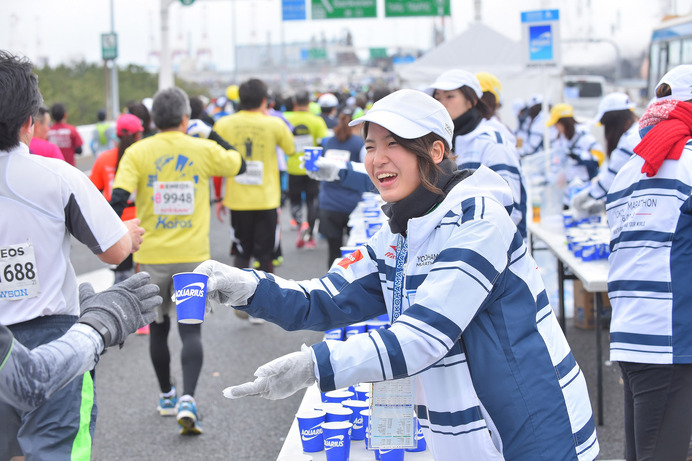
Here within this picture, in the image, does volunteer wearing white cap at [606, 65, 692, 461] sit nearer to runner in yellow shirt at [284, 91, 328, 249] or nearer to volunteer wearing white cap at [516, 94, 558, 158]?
runner in yellow shirt at [284, 91, 328, 249]

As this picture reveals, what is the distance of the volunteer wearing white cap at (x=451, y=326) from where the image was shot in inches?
78.7

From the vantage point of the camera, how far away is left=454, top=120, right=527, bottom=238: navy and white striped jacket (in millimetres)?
5090

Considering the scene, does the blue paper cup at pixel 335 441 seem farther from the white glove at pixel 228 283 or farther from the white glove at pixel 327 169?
the white glove at pixel 327 169

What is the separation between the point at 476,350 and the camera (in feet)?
6.95

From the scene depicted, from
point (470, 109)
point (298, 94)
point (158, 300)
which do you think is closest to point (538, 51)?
point (298, 94)

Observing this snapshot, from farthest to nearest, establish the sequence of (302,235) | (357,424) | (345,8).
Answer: (345,8)
(302,235)
(357,424)

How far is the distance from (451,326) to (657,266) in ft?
5.37

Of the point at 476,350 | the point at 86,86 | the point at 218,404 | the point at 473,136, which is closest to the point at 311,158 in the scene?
the point at 473,136

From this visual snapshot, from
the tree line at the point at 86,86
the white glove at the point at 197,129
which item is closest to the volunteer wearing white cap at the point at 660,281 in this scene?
the white glove at the point at 197,129

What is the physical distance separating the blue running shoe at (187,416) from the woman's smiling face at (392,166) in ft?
10.7

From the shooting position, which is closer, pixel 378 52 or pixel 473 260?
pixel 473 260

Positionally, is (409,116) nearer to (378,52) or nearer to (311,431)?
(311,431)

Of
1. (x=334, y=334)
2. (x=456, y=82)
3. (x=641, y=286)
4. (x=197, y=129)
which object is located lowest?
(x=334, y=334)

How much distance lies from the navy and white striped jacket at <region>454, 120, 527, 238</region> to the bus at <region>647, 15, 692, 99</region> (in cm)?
1205
